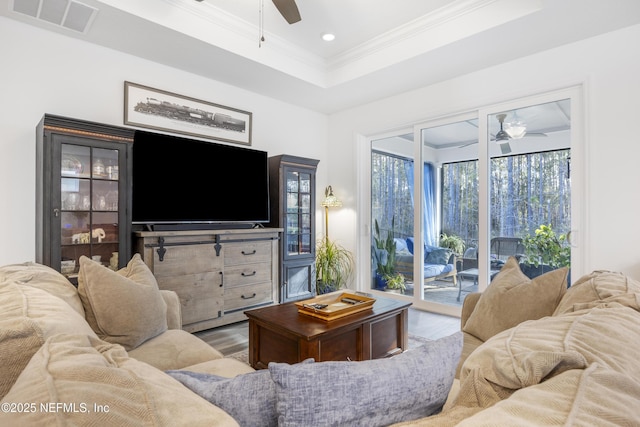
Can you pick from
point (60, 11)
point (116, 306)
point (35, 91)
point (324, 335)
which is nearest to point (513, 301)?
point (324, 335)

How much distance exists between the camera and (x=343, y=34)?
3467mm

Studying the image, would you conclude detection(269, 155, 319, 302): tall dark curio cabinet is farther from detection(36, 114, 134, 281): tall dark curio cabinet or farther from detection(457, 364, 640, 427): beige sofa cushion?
detection(457, 364, 640, 427): beige sofa cushion

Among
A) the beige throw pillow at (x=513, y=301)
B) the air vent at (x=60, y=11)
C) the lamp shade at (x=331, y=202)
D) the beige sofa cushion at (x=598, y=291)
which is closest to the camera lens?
→ the beige sofa cushion at (x=598, y=291)

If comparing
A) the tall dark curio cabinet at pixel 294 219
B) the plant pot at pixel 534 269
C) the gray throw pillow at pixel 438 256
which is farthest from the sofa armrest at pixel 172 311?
the plant pot at pixel 534 269

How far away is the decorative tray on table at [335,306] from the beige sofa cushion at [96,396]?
155 centimetres

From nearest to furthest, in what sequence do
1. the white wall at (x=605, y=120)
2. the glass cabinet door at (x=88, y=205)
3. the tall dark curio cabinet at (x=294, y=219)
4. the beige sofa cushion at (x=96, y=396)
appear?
the beige sofa cushion at (x=96, y=396), the glass cabinet door at (x=88, y=205), the white wall at (x=605, y=120), the tall dark curio cabinet at (x=294, y=219)

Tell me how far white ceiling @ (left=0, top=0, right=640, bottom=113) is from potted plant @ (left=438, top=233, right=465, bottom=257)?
1747mm

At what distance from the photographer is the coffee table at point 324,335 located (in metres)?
2.01

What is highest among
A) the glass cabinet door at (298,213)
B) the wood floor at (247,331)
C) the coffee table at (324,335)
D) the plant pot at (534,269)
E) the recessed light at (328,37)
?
the recessed light at (328,37)

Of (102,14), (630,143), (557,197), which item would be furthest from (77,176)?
(630,143)

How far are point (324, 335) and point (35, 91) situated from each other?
9.74 feet

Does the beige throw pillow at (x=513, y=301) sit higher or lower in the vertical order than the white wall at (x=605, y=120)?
lower

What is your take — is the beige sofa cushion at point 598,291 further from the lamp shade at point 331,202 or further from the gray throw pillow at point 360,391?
the lamp shade at point 331,202

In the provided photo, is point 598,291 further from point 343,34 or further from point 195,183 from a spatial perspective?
point 195,183
